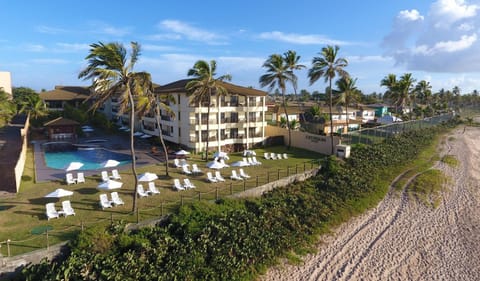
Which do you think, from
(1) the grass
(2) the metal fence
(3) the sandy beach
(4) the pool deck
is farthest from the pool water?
(2) the metal fence

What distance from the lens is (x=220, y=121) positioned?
35594 mm

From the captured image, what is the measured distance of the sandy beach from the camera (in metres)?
15.9

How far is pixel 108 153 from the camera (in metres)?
35.1

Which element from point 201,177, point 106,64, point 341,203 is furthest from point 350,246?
point 106,64

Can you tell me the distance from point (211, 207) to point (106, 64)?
9.84 m

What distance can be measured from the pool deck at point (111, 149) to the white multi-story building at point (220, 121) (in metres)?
4.18

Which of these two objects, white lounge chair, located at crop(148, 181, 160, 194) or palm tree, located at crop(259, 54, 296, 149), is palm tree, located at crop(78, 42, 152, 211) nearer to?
white lounge chair, located at crop(148, 181, 160, 194)

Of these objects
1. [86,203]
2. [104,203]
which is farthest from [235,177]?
[86,203]

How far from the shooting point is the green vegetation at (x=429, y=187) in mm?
24942

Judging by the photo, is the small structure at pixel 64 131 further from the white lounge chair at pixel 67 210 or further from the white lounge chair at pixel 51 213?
the white lounge chair at pixel 51 213

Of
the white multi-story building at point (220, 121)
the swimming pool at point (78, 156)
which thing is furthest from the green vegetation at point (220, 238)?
the swimming pool at point (78, 156)

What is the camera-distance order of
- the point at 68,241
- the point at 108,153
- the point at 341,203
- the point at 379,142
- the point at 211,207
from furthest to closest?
the point at 379,142, the point at 108,153, the point at 341,203, the point at 211,207, the point at 68,241

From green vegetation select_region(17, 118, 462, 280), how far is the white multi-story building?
13777 millimetres

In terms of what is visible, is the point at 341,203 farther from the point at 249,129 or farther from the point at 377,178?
the point at 249,129
